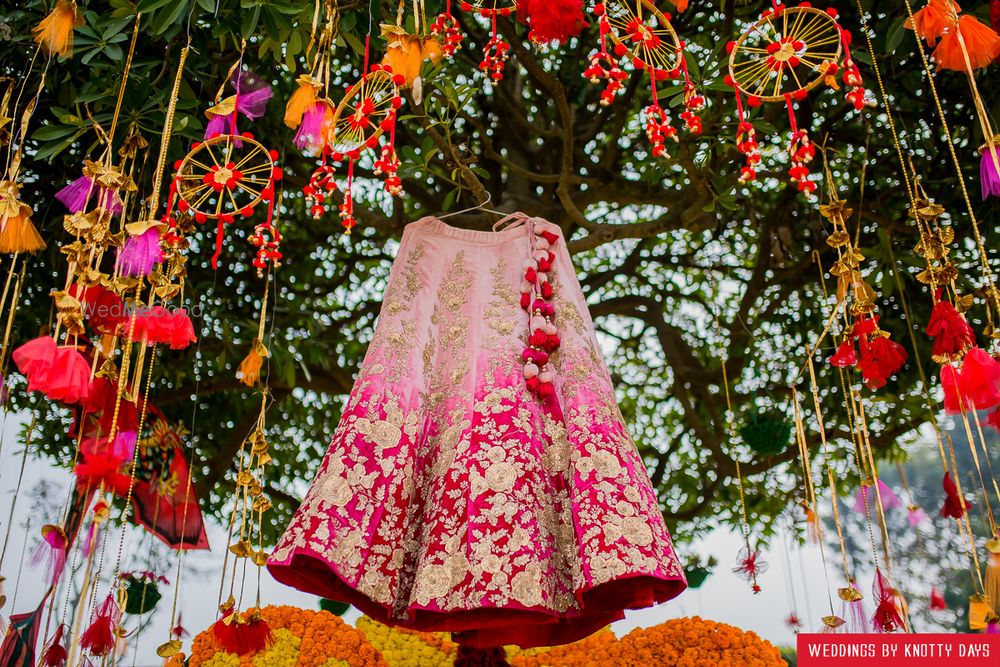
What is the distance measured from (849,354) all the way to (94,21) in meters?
1.74

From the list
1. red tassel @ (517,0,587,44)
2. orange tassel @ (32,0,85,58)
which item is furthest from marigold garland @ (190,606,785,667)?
red tassel @ (517,0,587,44)

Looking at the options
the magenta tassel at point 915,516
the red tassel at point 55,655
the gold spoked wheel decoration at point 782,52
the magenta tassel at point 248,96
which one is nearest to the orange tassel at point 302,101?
the magenta tassel at point 248,96

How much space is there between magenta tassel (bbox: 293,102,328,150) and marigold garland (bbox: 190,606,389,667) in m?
1.21

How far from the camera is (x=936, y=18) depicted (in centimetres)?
143

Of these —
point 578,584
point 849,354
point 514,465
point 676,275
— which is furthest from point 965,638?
point 676,275

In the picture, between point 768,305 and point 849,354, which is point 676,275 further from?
point 849,354

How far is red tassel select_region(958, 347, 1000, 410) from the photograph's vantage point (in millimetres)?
1404

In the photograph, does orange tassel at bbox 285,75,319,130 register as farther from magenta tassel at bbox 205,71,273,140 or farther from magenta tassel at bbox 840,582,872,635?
magenta tassel at bbox 840,582,872,635

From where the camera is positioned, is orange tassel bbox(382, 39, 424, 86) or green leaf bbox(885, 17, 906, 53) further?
green leaf bbox(885, 17, 906, 53)

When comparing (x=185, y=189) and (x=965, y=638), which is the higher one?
(x=185, y=189)

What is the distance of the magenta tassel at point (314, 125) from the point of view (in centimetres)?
141

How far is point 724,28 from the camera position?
1991mm

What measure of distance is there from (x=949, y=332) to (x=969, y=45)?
49 cm

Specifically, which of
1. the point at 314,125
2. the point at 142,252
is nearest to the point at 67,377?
the point at 142,252
